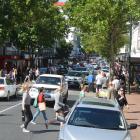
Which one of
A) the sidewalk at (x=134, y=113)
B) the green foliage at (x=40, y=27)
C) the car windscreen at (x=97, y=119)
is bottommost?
the sidewalk at (x=134, y=113)

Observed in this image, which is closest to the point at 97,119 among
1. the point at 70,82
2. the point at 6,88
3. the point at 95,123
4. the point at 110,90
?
the point at 95,123

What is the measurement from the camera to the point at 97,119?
14.0 metres

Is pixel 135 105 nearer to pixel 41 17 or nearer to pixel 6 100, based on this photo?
pixel 6 100

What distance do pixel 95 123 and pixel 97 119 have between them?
0.19m

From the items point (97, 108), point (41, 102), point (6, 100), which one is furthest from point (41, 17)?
point (97, 108)

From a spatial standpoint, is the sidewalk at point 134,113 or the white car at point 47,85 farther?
the white car at point 47,85

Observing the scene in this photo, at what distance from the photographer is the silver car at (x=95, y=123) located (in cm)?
1273

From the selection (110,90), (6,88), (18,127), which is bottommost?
(18,127)

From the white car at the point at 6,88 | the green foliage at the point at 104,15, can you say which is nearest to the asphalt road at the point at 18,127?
the white car at the point at 6,88

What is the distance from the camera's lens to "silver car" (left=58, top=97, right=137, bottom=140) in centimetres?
1273

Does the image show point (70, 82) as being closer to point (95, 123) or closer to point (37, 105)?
point (37, 105)

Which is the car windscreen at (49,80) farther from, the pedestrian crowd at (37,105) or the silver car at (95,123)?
the silver car at (95,123)

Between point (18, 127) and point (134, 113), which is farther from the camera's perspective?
point (134, 113)

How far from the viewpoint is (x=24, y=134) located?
18.7 meters
